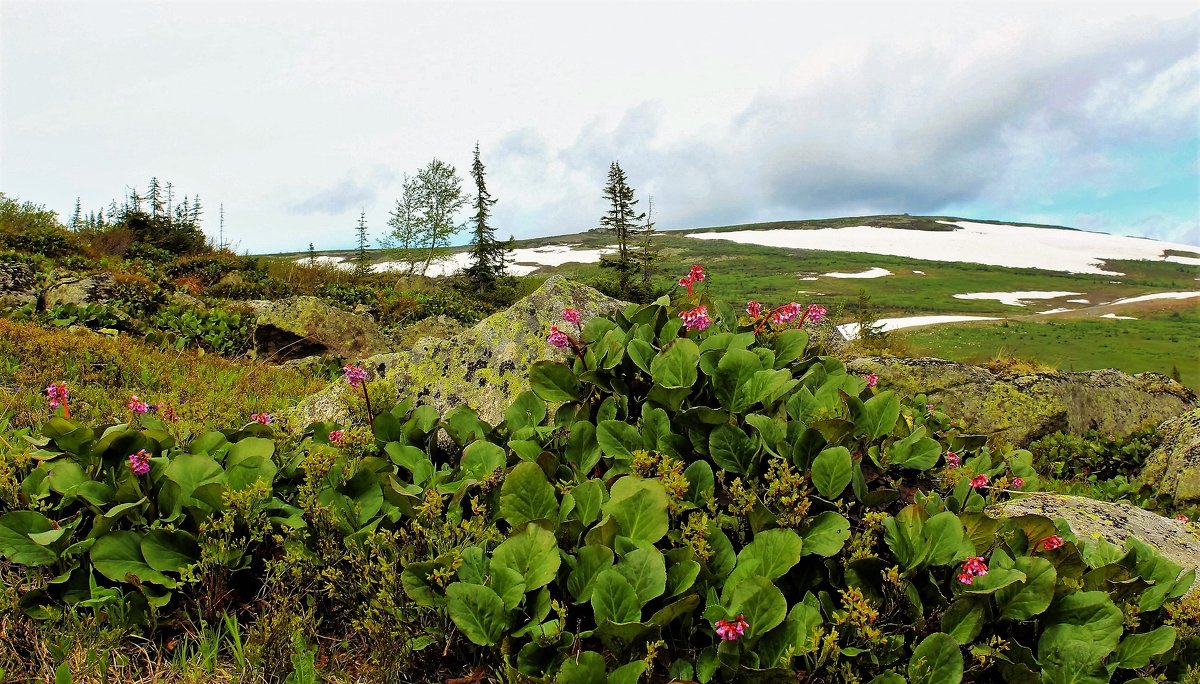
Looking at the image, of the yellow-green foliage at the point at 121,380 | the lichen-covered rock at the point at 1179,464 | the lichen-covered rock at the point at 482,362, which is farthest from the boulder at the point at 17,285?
the lichen-covered rock at the point at 1179,464

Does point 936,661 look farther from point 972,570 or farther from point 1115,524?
point 1115,524

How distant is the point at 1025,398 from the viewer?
781 centimetres

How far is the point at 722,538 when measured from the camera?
7.14 feet

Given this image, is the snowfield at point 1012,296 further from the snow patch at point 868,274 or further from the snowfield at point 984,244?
the snowfield at point 984,244

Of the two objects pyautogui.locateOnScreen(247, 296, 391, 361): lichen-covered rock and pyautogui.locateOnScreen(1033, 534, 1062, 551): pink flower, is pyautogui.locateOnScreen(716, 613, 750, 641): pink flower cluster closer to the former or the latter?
pyautogui.locateOnScreen(1033, 534, 1062, 551): pink flower

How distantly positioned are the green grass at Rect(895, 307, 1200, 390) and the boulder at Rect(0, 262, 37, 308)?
3490 cm

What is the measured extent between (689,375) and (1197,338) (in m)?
Result: 72.7

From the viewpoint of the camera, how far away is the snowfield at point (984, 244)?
127 m

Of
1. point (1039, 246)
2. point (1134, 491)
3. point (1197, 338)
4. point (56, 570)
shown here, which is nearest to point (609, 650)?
point (56, 570)

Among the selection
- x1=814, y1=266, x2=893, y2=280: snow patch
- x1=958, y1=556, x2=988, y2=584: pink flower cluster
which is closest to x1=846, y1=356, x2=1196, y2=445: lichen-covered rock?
x1=958, y1=556, x2=988, y2=584: pink flower cluster

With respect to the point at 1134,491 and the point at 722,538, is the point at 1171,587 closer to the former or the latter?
the point at 722,538

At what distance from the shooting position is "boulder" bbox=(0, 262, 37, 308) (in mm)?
12189

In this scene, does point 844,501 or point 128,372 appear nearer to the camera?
point 844,501

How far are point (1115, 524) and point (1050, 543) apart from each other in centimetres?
164
